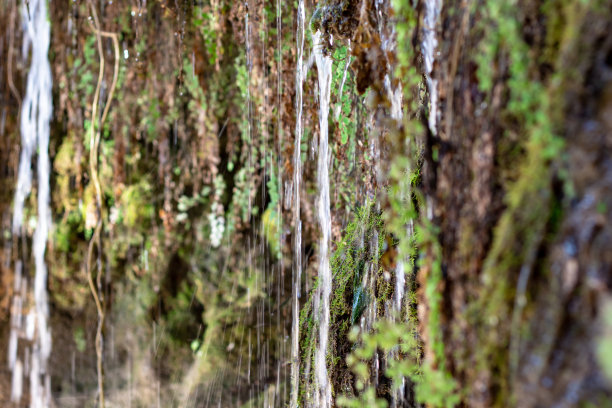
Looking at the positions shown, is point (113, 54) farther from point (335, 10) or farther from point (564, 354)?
point (564, 354)

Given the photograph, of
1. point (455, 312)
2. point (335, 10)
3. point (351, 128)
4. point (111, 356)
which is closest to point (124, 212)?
point (111, 356)

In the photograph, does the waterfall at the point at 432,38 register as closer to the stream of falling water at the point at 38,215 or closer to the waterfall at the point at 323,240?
the waterfall at the point at 323,240

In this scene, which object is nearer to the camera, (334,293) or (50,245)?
(334,293)

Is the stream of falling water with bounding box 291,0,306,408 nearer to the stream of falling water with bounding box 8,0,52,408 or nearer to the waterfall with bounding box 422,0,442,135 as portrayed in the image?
the waterfall with bounding box 422,0,442,135

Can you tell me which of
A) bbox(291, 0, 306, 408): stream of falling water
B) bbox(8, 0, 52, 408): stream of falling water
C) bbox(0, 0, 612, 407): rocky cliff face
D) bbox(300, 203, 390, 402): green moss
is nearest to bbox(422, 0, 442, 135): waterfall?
bbox(0, 0, 612, 407): rocky cliff face

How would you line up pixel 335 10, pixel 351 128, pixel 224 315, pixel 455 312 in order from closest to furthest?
pixel 455 312, pixel 335 10, pixel 351 128, pixel 224 315

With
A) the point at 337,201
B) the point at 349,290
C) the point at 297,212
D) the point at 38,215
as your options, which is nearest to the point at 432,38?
the point at 349,290

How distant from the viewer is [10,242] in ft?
12.1

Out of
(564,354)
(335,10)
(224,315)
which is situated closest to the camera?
(564,354)

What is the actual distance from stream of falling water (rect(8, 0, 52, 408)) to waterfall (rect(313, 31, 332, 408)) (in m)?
2.35

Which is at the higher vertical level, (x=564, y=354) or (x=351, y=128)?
(x=351, y=128)

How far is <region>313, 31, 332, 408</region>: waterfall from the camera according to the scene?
1.77 metres

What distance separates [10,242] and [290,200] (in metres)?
2.27

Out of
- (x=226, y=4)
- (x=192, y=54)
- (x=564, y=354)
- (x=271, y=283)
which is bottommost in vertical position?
(x=271, y=283)
